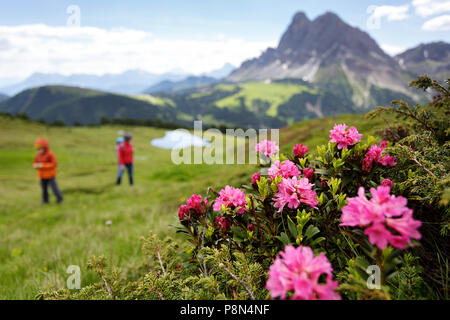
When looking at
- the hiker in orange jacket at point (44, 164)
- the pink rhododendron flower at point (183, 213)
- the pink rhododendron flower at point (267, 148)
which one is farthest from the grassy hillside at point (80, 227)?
the hiker in orange jacket at point (44, 164)

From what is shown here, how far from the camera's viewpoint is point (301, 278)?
3.38 feet

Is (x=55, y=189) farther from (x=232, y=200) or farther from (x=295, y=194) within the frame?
(x=295, y=194)

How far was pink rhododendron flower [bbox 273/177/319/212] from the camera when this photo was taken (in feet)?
5.34

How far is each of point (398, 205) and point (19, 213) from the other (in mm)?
13579

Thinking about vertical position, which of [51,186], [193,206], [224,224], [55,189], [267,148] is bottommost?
[55,189]

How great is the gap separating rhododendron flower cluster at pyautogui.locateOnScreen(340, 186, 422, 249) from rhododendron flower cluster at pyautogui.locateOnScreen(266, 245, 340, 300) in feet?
0.73

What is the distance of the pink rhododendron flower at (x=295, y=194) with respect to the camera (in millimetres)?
1629

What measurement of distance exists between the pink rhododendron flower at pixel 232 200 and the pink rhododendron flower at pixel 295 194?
292 millimetres

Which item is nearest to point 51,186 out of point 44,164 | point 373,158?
point 44,164

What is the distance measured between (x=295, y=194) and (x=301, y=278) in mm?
663
